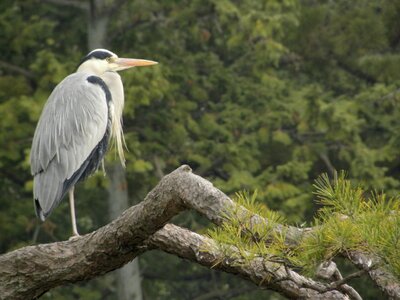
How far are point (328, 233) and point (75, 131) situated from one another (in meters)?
4.33

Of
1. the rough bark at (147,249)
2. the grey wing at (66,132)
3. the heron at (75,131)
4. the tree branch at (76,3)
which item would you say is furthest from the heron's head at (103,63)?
the tree branch at (76,3)

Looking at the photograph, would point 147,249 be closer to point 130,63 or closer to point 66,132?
point 66,132

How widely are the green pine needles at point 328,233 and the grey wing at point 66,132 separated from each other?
3.34 meters

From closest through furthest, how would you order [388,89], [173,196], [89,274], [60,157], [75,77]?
1. [173,196]
2. [89,274]
3. [60,157]
4. [75,77]
5. [388,89]

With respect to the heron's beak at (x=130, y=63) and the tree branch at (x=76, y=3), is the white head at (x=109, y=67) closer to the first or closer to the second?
the heron's beak at (x=130, y=63)

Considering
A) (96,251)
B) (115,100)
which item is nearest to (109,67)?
(115,100)

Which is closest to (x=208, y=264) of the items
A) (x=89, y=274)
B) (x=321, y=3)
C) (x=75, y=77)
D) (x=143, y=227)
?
(x=143, y=227)

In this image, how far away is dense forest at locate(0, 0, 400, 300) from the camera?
13242 mm

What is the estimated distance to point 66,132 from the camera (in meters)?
7.73

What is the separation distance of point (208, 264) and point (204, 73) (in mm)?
11098

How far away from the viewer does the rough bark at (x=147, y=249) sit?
431 cm

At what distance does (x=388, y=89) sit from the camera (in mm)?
13422

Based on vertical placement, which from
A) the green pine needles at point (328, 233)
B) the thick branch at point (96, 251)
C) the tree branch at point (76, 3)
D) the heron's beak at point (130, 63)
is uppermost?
the green pine needles at point (328, 233)

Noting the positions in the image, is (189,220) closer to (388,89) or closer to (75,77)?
(388,89)
